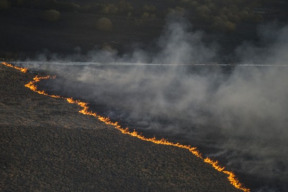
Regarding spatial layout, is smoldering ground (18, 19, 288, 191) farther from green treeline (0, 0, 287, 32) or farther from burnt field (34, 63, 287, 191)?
green treeline (0, 0, 287, 32)

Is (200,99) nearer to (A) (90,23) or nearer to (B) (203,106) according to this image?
(B) (203,106)

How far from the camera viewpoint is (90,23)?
1483 centimetres

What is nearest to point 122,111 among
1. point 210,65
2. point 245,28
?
point 210,65

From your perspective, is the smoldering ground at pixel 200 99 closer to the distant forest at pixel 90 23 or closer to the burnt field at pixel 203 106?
the burnt field at pixel 203 106

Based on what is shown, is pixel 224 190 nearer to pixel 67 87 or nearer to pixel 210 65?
pixel 67 87

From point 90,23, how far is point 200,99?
9.28 metres

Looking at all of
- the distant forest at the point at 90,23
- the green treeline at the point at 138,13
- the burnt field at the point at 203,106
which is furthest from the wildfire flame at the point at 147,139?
the green treeline at the point at 138,13

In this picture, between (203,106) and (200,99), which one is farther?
(200,99)

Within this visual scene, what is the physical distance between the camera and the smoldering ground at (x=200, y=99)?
4.99 meters

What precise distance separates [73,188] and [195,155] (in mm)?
1796

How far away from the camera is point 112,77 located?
25.1ft

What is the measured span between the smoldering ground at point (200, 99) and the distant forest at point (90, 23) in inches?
76.7

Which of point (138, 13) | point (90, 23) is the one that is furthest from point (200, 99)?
point (138, 13)

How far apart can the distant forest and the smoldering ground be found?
1.95m
